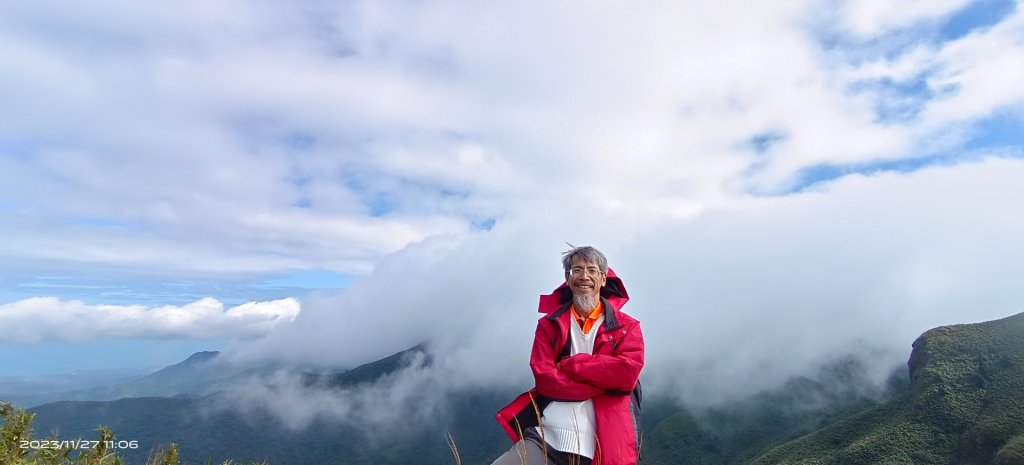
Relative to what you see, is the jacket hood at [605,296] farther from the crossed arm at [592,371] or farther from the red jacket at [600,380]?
the crossed arm at [592,371]

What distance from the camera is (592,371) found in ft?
16.1

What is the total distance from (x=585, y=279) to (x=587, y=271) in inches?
3.6

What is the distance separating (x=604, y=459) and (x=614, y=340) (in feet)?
3.49

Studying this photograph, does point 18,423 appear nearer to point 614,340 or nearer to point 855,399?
point 614,340

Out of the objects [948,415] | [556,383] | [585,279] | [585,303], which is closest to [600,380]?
[556,383]

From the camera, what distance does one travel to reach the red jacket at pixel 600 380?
490 centimetres

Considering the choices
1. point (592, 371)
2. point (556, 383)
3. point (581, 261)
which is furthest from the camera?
point (581, 261)

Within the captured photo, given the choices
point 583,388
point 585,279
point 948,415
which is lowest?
point 948,415

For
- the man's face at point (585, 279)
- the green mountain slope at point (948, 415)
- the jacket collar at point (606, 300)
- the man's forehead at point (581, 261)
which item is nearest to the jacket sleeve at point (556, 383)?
the jacket collar at point (606, 300)

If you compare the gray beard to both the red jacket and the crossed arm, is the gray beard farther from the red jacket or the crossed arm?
the crossed arm

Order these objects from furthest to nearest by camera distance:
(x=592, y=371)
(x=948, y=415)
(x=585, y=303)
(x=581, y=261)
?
(x=948, y=415), (x=581, y=261), (x=585, y=303), (x=592, y=371)

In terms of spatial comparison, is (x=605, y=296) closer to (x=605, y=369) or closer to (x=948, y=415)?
(x=605, y=369)

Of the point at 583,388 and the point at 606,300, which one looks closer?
the point at 583,388

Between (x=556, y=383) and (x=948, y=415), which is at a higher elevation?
(x=556, y=383)
